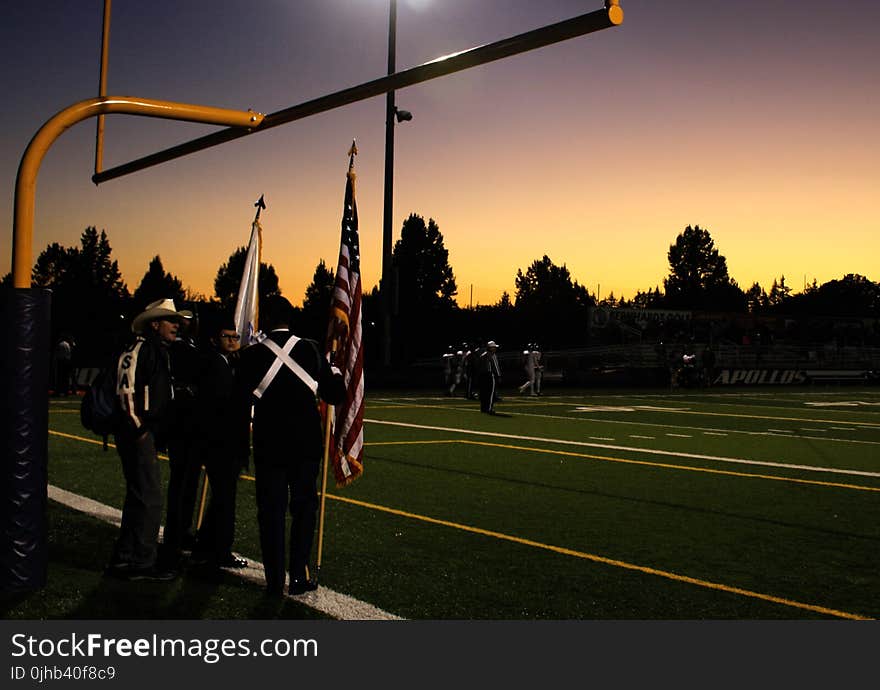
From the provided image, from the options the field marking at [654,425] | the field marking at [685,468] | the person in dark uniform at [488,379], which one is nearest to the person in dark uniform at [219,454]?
A: the field marking at [685,468]

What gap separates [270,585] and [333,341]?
5.72ft

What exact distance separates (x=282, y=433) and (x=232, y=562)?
1369 mm

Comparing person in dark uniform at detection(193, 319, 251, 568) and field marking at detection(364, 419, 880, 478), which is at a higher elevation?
person in dark uniform at detection(193, 319, 251, 568)

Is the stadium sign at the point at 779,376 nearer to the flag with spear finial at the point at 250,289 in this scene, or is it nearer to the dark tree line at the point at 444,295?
the dark tree line at the point at 444,295

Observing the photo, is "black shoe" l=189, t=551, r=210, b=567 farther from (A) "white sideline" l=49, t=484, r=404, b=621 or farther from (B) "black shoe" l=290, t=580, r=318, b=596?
(B) "black shoe" l=290, t=580, r=318, b=596

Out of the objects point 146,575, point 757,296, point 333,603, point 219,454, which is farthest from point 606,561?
point 757,296

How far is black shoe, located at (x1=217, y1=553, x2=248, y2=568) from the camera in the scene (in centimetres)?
658

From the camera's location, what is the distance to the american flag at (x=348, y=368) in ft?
22.5

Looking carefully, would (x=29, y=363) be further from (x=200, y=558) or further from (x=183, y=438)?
(x=200, y=558)

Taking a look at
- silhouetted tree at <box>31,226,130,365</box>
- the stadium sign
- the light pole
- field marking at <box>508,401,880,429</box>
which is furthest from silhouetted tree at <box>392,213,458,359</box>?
field marking at <box>508,401,880,429</box>

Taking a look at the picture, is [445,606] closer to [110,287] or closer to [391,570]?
[391,570]

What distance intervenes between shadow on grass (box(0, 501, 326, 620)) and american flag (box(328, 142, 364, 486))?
3.44 feet
